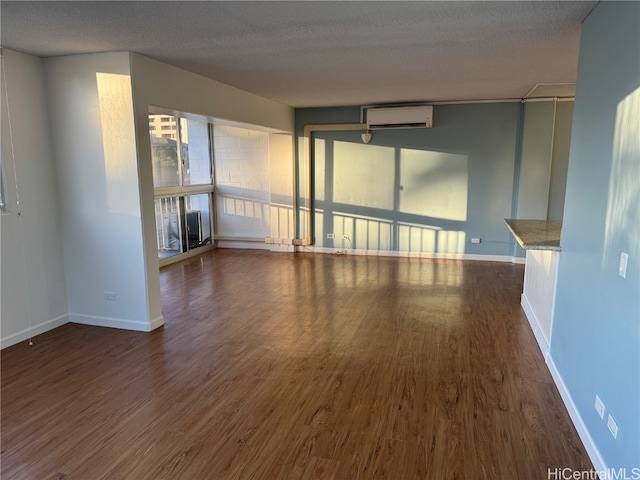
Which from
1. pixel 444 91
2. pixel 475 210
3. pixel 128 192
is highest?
pixel 444 91

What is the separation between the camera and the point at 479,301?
470 cm

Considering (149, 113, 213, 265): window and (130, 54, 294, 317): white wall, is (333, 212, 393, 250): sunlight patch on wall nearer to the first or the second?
(149, 113, 213, 265): window

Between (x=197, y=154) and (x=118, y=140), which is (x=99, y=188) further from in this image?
(x=197, y=154)

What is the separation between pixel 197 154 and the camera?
7535 mm

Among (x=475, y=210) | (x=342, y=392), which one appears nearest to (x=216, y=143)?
(x=475, y=210)

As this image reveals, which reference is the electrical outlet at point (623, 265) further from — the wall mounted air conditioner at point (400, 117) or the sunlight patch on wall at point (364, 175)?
the sunlight patch on wall at point (364, 175)

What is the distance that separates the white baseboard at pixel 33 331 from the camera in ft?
11.7

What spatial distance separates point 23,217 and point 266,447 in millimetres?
2951

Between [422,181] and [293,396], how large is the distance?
4856mm

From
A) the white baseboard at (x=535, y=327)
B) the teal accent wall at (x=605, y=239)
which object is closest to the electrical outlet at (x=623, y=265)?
the teal accent wall at (x=605, y=239)

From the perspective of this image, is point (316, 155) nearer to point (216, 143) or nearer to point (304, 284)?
point (216, 143)

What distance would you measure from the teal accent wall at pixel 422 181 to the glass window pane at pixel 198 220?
6.59 feet

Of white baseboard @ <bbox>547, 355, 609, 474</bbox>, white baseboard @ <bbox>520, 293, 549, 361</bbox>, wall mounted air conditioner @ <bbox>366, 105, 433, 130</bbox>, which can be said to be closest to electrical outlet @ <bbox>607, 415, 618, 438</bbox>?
white baseboard @ <bbox>547, 355, 609, 474</bbox>

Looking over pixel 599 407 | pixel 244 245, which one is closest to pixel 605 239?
pixel 599 407
